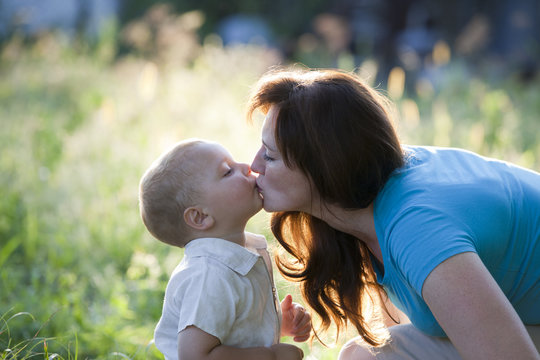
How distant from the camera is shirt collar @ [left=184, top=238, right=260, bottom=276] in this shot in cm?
201

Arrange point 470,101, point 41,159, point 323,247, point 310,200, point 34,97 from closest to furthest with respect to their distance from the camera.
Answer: point 310,200 → point 323,247 → point 41,159 → point 34,97 → point 470,101

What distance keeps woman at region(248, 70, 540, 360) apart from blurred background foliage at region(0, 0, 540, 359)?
0.39 metres

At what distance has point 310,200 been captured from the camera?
2035 millimetres

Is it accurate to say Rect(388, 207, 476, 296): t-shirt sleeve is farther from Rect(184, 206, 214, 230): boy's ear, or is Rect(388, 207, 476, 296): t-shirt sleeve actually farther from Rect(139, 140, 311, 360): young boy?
Rect(184, 206, 214, 230): boy's ear

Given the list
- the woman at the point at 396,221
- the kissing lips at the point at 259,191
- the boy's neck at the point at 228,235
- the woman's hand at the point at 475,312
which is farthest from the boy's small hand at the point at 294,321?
the woman's hand at the point at 475,312

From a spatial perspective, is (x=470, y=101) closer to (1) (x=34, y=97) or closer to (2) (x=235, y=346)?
(1) (x=34, y=97)

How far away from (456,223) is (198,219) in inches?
34.7

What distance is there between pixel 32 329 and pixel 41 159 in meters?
2.17

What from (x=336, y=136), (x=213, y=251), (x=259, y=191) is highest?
(x=336, y=136)

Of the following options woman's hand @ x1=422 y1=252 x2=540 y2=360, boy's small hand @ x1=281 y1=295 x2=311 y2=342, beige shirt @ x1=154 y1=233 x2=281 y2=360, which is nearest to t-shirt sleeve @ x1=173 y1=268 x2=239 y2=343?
beige shirt @ x1=154 y1=233 x2=281 y2=360

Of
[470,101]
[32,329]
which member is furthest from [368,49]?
[32,329]

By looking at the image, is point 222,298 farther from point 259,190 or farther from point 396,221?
point 396,221

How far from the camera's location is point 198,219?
2.08 meters

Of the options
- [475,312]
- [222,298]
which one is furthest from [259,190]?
[475,312]
